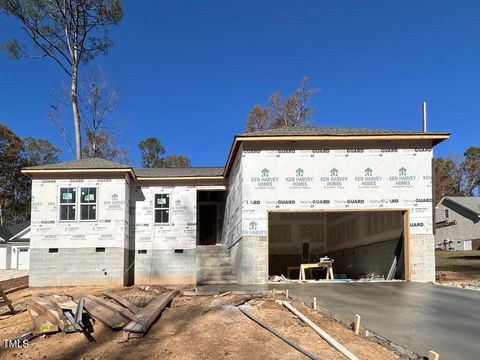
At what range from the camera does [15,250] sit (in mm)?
34750

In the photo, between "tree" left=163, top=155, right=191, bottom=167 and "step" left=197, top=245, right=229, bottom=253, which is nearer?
"step" left=197, top=245, right=229, bottom=253

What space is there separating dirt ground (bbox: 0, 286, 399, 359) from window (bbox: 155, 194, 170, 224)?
10200 millimetres

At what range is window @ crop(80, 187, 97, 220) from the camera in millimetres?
17891

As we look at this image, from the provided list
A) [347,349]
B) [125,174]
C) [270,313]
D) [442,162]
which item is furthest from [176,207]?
[442,162]

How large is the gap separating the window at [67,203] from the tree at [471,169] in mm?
51552

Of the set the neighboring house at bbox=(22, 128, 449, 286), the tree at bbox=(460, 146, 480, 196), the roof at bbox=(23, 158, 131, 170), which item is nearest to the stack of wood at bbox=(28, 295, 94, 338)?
the neighboring house at bbox=(22, 128, 449, 286)

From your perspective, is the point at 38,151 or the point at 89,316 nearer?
the point at 89,316

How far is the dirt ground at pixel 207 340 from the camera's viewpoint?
20.7ft

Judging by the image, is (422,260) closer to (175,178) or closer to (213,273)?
(213,273)

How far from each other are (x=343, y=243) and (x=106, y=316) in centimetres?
1423

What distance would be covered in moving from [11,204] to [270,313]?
43.4 meters

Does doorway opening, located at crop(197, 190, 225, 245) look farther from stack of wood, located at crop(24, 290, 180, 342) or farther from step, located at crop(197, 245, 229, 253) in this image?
stack of wood, located at crop(24, 290, 180, 342)

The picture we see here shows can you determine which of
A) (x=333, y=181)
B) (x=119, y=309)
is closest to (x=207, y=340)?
(x=119, y=309)

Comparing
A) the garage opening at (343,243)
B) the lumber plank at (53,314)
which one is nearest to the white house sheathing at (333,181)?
the garage opening at (343,243)
